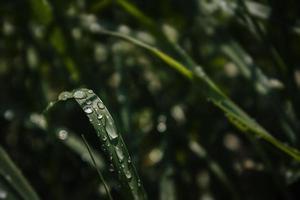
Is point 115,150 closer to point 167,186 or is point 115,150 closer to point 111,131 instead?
point 111,131

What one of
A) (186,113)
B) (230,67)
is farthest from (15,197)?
(230,67)

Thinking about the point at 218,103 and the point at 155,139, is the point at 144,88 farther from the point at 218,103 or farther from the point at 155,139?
the point at 218,103

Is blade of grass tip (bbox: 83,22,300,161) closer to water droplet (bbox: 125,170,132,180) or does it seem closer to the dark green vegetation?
the dark green vegetation

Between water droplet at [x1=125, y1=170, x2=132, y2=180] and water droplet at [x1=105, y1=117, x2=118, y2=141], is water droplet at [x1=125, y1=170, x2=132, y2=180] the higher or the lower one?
the lower one

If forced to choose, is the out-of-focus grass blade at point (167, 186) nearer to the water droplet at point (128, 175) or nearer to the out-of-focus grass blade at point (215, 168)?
the out-of-focus grass blade at point (215, 168)

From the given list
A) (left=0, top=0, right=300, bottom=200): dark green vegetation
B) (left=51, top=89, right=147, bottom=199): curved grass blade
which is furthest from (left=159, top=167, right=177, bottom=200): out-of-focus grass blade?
(left=51, top=89, right=147, bottom=199): curved grass blade

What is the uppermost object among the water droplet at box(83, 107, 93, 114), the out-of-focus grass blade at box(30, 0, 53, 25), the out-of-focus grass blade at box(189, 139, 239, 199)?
the out-of-focus grass blade at box(30, 0, 53, 25)

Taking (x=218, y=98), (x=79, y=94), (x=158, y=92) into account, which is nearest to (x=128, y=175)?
(x=79, y=94)
